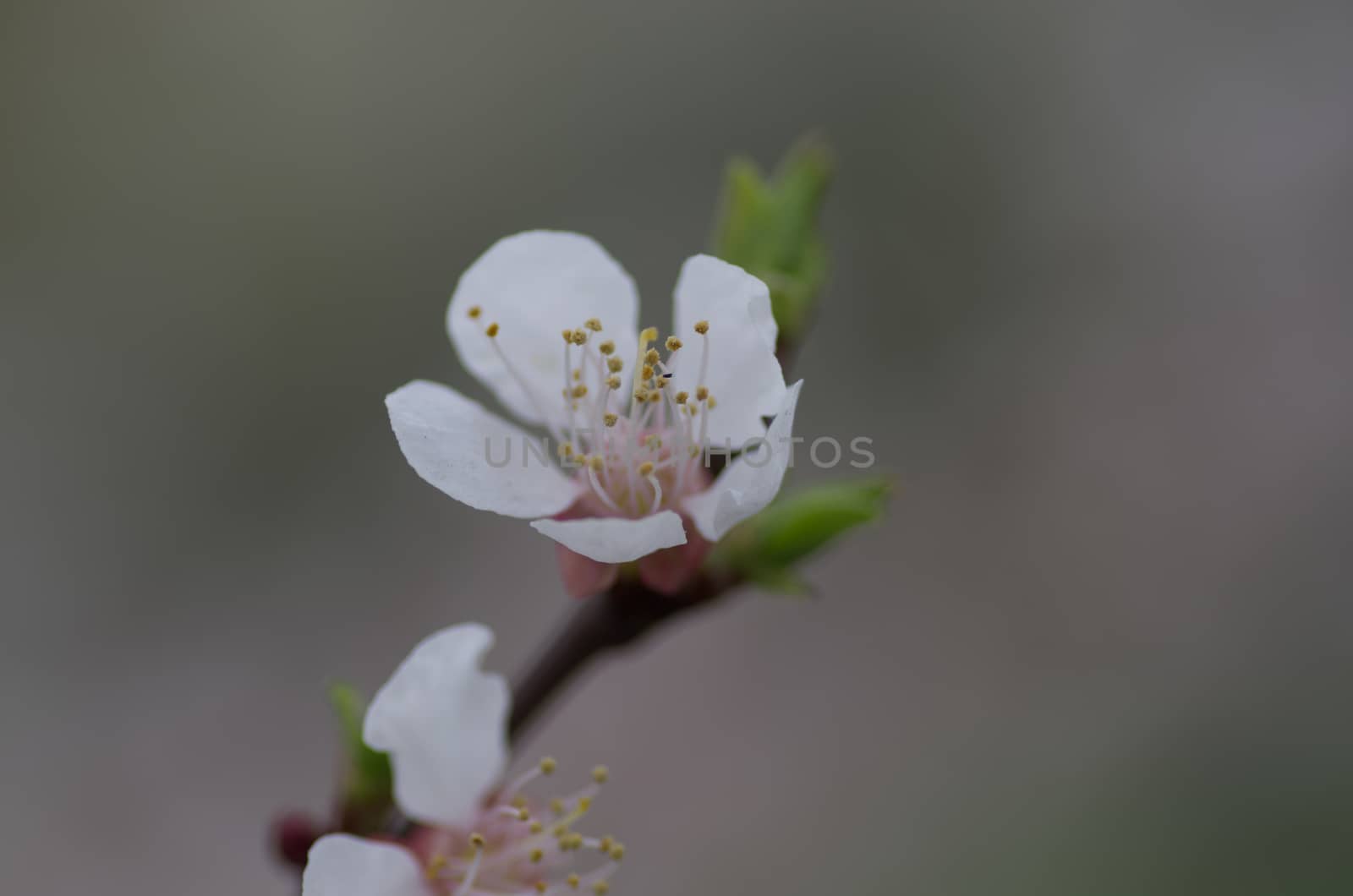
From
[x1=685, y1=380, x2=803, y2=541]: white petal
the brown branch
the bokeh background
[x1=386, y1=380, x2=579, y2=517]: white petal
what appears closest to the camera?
[x1=685, y1=380, x2=803, y2=541]: white petal

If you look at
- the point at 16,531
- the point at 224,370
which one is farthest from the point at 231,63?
the point at 16,531

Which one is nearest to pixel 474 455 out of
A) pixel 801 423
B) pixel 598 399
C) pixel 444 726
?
pixel 598 399

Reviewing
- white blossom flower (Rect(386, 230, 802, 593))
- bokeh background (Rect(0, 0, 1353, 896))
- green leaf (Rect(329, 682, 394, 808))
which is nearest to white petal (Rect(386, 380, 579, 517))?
white blossom flower (Rect(386, 230, 802, 593))

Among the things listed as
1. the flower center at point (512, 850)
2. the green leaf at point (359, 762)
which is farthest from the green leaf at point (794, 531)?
the green leaf at point (359, 762)

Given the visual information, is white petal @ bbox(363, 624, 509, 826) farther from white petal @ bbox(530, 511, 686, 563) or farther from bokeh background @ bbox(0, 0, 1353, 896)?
bokeh background @ bbox(0, 0, 1353, 896)

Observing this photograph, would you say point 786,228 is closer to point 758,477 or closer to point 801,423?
point 758,477

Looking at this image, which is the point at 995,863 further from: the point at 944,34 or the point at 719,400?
the point at 944,34

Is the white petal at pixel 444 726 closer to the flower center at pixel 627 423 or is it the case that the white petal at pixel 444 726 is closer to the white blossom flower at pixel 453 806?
the white blossom flower at pixel 453 806
